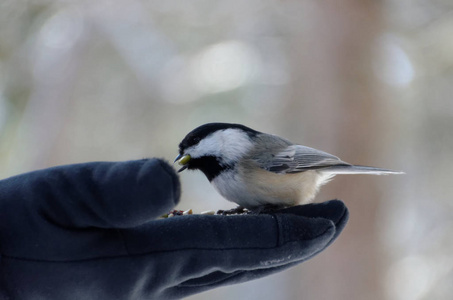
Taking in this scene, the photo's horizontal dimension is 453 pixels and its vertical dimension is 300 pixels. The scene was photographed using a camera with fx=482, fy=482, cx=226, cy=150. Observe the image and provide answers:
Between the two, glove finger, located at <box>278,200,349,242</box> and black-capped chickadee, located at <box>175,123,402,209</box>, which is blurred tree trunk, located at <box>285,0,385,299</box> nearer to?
black-capped chickadee, located at <box>175,123,402,209</box>

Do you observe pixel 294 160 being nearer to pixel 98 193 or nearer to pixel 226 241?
pixel 226 241

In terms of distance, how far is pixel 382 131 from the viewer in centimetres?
269

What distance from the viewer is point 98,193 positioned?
0.69 metres

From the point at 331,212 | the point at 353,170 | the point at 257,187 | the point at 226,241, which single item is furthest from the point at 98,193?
the point at 353,170

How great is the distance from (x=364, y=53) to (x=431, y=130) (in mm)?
802

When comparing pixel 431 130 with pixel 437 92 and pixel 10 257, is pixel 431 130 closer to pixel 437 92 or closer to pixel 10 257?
pixel 437 92

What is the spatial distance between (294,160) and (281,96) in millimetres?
1778

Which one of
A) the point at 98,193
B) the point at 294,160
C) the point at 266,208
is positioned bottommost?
the point at 266,208

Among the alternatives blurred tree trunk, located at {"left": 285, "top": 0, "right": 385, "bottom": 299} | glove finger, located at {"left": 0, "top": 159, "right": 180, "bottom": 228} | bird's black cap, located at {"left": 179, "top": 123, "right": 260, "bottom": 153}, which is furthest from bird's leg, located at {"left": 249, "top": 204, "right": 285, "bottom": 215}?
blurred tree trunk, located at {"left": 285, "top": 0, "right": 385, "bottom": 299}

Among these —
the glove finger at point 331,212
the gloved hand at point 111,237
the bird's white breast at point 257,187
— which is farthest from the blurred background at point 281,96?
the gloved hand at point 111,237

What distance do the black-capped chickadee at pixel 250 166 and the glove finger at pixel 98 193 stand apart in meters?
0.63

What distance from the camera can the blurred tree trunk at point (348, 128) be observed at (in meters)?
2.63

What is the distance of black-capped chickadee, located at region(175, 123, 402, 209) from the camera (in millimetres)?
1360

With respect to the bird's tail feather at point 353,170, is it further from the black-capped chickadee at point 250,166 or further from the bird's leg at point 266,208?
the bird's leg at point 266,208
